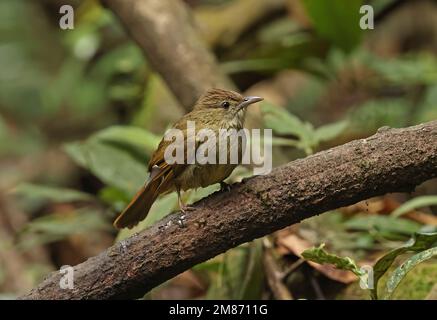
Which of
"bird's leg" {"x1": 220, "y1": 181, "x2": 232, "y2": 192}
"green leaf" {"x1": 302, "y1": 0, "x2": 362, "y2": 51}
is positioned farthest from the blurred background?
"bird's leg" {"x1": 220, "y1": 181, "x2": 232, "y2": 192}

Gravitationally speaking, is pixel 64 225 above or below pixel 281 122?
below

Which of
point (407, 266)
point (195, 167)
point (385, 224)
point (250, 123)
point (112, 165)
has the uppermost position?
point (250, 123)

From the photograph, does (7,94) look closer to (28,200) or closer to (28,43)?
(28,43)

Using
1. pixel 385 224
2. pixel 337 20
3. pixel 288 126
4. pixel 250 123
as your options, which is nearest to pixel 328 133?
pixel 288 126

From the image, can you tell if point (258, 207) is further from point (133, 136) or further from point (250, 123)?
point (250, 123)

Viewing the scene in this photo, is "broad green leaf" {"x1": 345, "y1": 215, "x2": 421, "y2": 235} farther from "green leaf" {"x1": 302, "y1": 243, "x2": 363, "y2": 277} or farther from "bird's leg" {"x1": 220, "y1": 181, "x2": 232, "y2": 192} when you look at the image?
"bird's leg" {"x1": 220, "y1": 181, "x2": 232, "y2": 192}

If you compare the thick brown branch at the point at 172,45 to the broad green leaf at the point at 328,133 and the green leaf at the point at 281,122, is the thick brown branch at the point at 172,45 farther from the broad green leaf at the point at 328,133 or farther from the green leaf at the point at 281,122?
the broad green leaf at the point at 328,133
